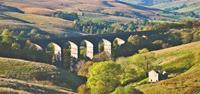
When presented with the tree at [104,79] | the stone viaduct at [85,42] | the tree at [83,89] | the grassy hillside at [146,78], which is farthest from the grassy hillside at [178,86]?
the stone viaduct at [85,42]

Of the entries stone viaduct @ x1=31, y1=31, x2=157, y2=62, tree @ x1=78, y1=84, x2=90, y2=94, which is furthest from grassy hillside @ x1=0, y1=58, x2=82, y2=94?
stone viaduct @ x1=31, y1=31, x2=157, y2=62

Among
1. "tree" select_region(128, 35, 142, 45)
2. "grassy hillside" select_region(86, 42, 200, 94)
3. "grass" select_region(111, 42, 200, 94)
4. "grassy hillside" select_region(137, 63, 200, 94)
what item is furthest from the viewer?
"tree" select_region(128, 35, 142, 45)

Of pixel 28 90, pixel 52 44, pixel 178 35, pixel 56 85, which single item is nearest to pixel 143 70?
pixel 56 85

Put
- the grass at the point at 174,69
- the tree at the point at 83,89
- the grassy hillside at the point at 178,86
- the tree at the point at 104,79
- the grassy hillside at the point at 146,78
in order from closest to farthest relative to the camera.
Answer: the grassy hillside at the point at 178,86 < the tree at the point at 83,89 < the grassy hillside at the point at 146,78 < the grass at the point at 174,69 < the tree at the point at 104,79

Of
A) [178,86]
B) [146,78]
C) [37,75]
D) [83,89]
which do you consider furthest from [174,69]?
[37,75]

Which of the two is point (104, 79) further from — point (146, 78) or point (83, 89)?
point (146, 78)

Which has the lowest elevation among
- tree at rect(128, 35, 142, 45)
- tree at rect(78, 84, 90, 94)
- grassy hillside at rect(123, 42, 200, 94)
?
tree at rect(128, 35, 142, 45)

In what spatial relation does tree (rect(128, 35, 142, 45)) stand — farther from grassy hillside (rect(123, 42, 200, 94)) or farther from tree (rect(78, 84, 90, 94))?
tree (rect(78, 84, 90, 94))

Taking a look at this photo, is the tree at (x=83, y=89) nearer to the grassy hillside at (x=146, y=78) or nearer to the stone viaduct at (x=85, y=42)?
the grassy hillside at (x=146, y=78)

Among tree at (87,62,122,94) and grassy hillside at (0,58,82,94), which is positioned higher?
grassy hillside at (0,58,82,94)
